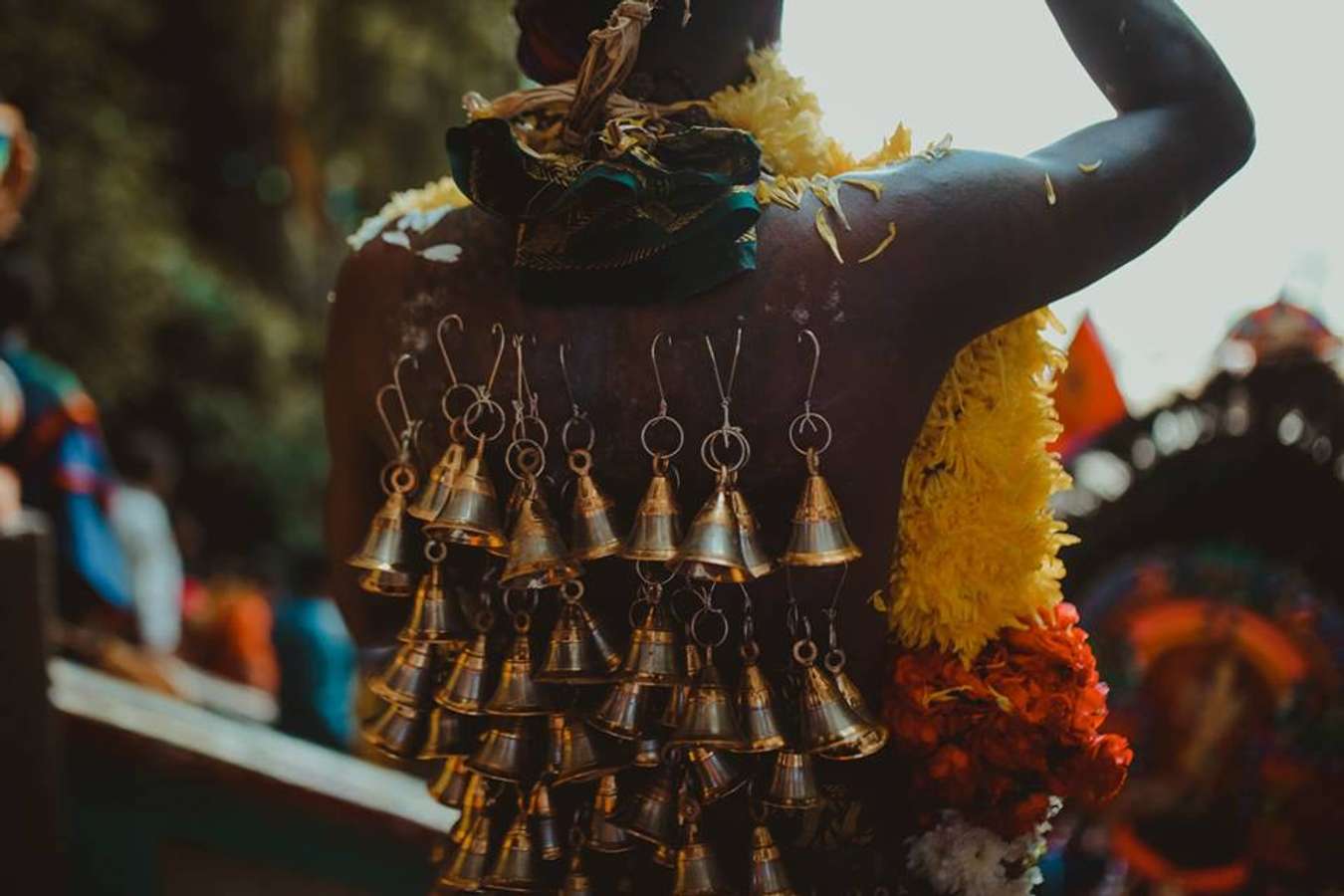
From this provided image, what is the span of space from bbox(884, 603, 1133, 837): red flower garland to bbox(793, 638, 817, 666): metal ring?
185 mm

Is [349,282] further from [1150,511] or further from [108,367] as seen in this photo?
[108,367]

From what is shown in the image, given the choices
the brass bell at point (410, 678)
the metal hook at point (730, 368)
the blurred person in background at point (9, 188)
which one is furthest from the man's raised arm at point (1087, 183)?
the blurred person in background at point (9, 188)

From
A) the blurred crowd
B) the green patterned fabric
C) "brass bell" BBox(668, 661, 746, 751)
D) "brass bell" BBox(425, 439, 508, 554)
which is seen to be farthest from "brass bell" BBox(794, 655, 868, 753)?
the blurred crowd

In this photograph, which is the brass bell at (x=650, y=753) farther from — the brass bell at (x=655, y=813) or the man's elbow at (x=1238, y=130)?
the man's elbow at (x=1238, y=130)

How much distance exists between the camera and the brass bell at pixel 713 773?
2244 mm

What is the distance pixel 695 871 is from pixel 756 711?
0.30m

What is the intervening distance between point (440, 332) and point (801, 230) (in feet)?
2.05

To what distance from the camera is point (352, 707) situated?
8531 millimetres

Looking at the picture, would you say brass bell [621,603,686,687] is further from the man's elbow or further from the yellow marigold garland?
the man's elbow

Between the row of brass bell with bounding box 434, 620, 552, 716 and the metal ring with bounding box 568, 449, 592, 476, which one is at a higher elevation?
the metal ring with bounding box 568, 449, 592, 476

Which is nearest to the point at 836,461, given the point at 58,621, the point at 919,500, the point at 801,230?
the point at 919,500

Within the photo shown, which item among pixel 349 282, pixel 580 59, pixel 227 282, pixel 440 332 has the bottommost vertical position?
pixel 440 332

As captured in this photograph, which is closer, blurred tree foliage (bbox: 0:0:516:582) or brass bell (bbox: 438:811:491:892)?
brass bell (bbox: 438:811:491:892)

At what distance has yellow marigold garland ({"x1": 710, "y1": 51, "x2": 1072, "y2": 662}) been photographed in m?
2.29
